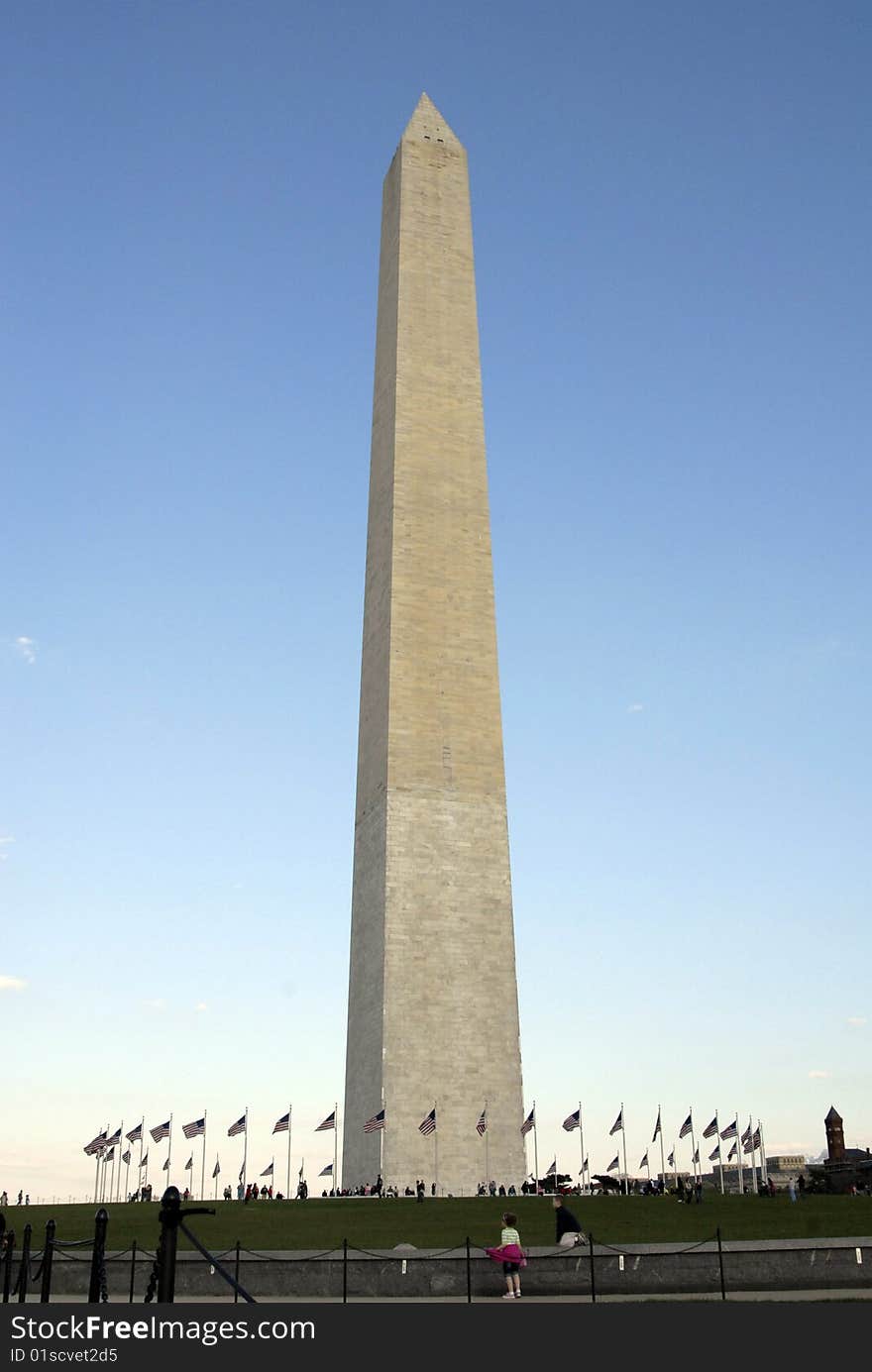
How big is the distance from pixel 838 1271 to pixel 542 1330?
13.5 metres

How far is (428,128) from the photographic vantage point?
6031 cm

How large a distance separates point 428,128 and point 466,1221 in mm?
46213

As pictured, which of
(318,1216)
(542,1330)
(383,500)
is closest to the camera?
(542,1330)

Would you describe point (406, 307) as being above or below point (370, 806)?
above

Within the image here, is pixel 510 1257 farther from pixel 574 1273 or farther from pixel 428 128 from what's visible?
pixel 428 128

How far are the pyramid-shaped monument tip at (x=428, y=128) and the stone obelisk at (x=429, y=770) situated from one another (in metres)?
1.12

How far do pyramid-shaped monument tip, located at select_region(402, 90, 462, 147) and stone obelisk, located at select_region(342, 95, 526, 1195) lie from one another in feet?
3.67

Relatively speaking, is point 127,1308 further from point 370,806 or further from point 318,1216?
point 370,806

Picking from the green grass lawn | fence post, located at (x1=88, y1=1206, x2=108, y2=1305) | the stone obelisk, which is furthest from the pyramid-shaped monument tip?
fence post, located at (x1=88, y1=1206, x2=108, y2=1305)

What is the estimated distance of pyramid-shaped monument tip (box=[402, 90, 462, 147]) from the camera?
5973cm

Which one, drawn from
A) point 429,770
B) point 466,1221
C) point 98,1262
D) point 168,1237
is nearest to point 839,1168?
point 429,770

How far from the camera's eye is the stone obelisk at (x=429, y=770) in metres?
46.5

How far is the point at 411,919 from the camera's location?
47.8 m

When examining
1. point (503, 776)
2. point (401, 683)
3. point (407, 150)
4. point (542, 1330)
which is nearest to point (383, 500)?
point (401, 683)
